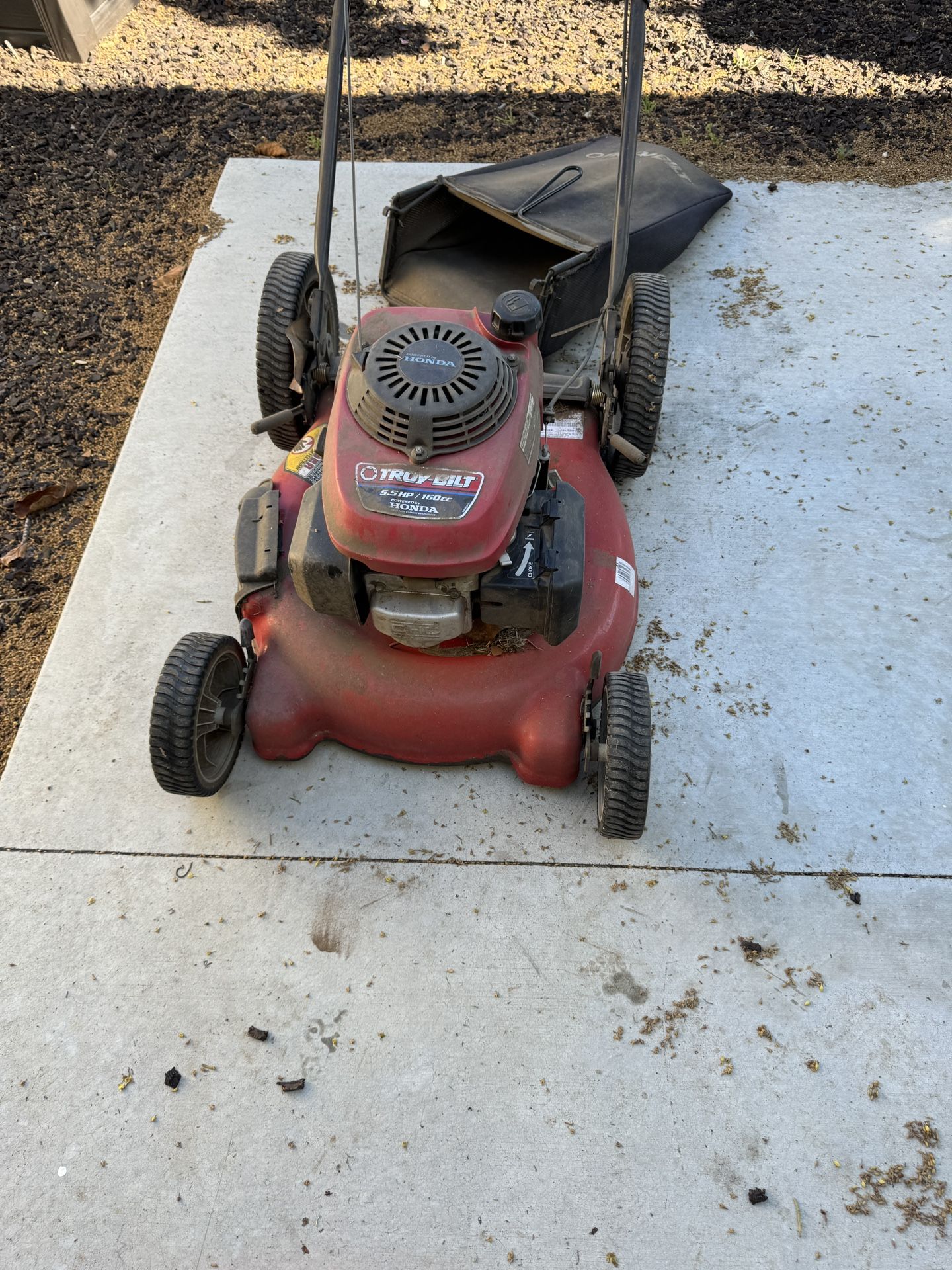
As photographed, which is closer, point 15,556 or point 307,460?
point 307,460

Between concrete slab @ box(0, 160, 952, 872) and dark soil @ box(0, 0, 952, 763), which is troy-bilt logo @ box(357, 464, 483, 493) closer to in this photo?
concrete slab @ box(0, 160, 952, 872)

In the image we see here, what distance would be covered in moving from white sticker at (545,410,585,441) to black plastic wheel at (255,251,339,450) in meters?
0.75

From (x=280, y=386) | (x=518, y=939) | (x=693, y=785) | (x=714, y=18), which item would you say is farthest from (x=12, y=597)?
(x=714, y=18)

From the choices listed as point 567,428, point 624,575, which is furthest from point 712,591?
point 567,428

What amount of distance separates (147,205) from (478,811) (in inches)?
139

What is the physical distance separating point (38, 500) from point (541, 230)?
6.54 feet

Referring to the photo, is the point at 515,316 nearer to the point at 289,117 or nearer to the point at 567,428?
the point at 567,428

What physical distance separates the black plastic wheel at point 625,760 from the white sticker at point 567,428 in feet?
3.16

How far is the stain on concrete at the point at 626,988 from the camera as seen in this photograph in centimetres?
228

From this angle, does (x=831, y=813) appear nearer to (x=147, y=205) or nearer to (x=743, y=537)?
(x=743, y=537)

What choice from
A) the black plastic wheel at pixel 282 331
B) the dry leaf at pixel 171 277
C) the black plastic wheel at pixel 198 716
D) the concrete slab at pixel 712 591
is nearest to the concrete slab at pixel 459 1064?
the concrete slab at pixel 712 591

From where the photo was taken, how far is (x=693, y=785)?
8.69ft

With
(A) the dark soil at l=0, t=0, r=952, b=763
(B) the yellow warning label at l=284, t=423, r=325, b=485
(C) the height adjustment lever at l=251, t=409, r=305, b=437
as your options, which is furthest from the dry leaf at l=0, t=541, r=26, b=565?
(B) the yellow warning label at l=284, t=423, r=325, b=485

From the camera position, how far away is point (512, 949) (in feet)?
7.72
